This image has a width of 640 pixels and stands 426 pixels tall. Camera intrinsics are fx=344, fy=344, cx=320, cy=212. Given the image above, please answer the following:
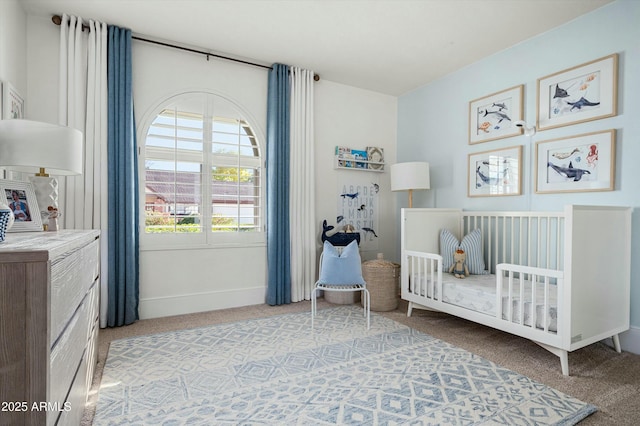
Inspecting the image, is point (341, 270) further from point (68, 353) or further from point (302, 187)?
point (68, 353)

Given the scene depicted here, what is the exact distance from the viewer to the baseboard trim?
308cm

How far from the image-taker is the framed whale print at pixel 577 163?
8.11ft

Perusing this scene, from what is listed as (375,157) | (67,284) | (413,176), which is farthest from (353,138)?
(67,284)

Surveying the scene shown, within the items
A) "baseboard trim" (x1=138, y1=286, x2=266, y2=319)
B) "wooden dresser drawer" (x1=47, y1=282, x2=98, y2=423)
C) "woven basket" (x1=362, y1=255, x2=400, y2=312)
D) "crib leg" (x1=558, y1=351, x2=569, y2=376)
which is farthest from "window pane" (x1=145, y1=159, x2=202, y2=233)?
"crib leg" (x1=558, y1=351, x2=569, y2=376)

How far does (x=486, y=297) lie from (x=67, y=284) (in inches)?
96.0

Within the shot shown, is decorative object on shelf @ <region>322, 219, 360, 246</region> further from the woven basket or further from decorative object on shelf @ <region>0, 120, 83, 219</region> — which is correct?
decorative object on shelf @ <region>0, 120, 83, 219</region>

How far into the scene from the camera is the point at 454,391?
1803 mm

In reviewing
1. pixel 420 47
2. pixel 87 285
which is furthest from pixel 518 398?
pixel 420 47

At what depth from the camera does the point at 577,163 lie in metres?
2.63

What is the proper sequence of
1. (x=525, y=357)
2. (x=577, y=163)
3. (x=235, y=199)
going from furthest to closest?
1. (x=235, y=199)
2. (x=577, y=163)
3. (x=525, y=357)

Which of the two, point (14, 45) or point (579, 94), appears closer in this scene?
point (14, 45)

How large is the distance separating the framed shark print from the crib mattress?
83 centimetres

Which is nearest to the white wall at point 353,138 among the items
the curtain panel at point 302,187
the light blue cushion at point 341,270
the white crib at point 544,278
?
the curtain panel at point 302,187

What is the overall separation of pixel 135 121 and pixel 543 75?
352 cm
